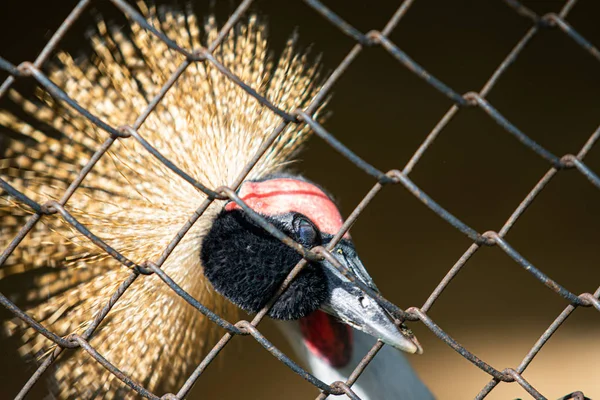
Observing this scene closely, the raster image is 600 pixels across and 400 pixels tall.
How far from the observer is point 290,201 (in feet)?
4.63

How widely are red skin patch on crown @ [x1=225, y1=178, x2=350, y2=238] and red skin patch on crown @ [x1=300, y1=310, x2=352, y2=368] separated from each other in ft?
1.25

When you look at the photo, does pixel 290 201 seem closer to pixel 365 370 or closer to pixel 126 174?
pixel 126 174

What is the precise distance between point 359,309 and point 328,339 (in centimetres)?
51

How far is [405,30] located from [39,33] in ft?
4.80

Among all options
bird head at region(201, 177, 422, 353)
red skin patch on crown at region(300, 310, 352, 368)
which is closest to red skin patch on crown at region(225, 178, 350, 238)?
bird head at region(201, 177, 422, 353)

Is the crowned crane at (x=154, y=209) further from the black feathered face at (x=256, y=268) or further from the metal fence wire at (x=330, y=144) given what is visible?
the metal fence wire at (x=330, y=144)

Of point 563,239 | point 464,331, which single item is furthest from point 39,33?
point 563,239

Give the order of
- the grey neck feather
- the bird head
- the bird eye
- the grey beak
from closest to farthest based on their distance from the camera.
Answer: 1. the grey beak
2. the bird head
3. the bird eye
4. the grey neck feather

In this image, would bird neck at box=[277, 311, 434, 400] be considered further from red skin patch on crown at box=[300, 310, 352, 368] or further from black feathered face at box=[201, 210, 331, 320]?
black feathered face at box=[201, 210, 331, 320]

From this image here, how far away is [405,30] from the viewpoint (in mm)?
2691

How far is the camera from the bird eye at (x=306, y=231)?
1363 mm

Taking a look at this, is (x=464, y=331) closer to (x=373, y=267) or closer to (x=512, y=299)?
(x=512, y=299)

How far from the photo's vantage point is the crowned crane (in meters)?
1.20

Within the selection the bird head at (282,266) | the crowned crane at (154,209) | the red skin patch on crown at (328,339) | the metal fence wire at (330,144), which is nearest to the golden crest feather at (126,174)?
the crowned crane at (154,209)
